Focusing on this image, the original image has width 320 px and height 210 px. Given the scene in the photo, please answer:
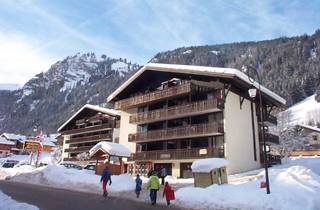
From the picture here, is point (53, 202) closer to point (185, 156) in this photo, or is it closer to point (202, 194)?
point (202, 194)

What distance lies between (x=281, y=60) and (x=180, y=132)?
104244 millimetres

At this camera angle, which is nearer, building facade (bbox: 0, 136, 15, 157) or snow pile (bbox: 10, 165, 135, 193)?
snow pile (bbox: 10, 165, 135, 193)

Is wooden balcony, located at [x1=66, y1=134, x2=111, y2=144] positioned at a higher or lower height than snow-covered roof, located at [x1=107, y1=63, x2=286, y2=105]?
lower

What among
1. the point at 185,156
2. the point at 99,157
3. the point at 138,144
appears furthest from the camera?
the point at 138,144

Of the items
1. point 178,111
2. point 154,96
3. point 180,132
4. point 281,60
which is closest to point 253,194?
point 180,132

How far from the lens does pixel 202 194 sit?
59.9ft

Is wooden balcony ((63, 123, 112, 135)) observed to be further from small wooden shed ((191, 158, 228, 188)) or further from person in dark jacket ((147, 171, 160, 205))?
person in dark jacket ((147, 171, 160, 205))

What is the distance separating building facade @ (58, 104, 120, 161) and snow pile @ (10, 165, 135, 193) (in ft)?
68.8

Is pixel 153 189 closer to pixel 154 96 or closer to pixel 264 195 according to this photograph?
pixel 264 195

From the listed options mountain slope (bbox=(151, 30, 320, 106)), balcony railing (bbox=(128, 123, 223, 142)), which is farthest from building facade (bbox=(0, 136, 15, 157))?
mountain slope (bbox=(151, 30, 320, 106))

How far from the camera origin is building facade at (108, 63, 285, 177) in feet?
113

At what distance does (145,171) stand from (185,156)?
26.1 feet

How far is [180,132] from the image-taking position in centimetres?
3738

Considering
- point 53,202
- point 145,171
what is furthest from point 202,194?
point 145,171
